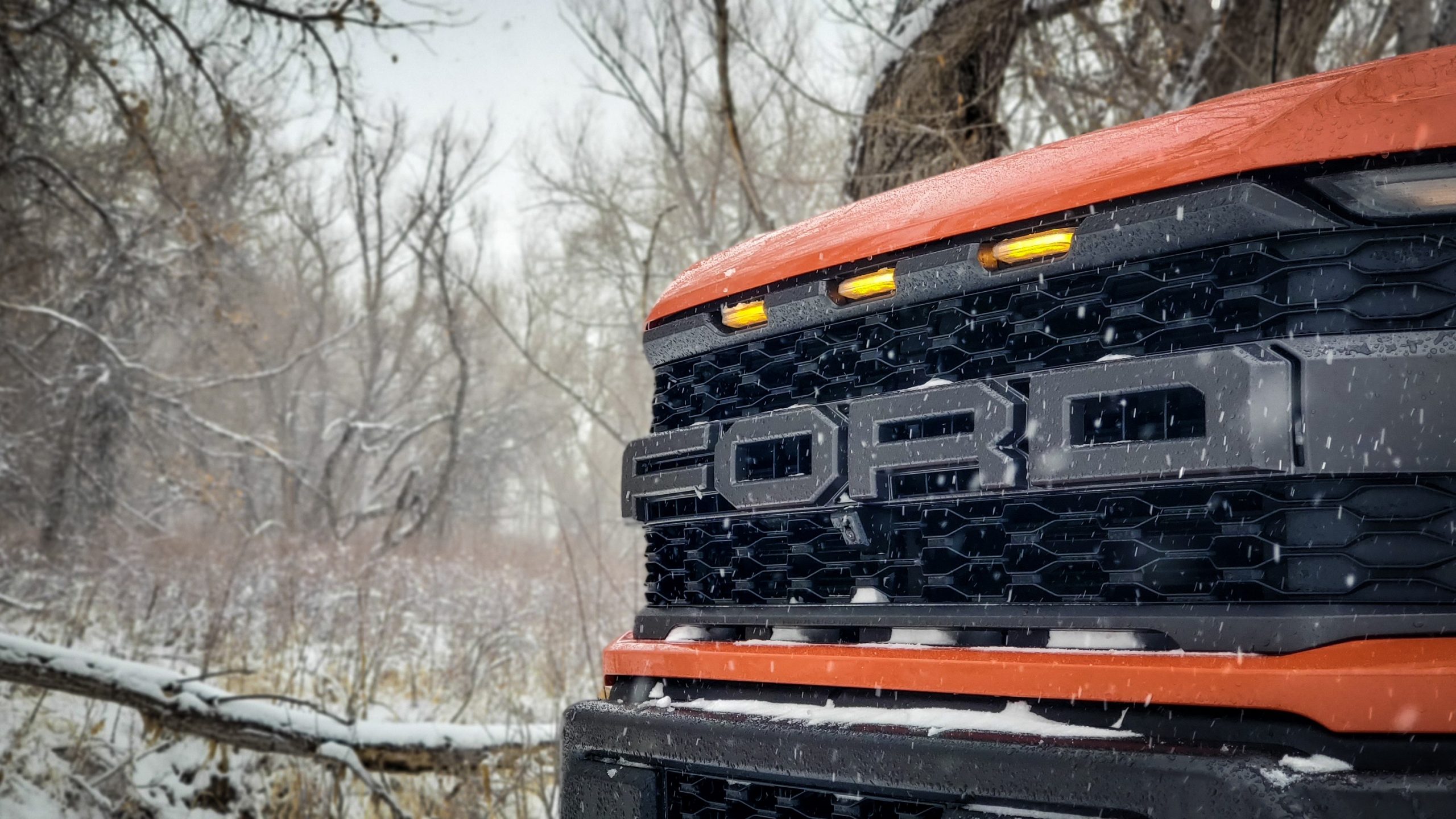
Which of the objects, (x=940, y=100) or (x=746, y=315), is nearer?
(x=746, y=315)

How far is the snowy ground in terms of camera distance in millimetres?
4195

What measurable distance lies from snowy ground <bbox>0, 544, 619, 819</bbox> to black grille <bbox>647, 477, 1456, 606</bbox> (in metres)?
2.43

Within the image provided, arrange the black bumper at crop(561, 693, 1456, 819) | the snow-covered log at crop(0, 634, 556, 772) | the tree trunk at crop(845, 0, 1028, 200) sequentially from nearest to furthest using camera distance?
the black bumper at crop(561, 693, 1456, 819) < the snow-covered log at crop(0, 634, 556, 772) < the tree trunk at crop(845, 0, 1028, 200)

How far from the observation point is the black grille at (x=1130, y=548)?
118cm

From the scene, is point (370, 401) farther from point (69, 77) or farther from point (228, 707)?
point (228, 707)

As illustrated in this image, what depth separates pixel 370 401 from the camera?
22.3m

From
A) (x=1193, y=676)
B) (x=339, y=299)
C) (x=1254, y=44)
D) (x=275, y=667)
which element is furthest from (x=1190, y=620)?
(x=339, y=299)

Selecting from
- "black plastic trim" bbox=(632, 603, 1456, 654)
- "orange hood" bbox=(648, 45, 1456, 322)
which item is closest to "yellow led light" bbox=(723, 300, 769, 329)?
"orange hood" bbox=(648, 45, 1456, 322)

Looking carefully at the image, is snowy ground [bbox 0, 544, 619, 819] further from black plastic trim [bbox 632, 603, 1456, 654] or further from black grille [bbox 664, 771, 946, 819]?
black plastic trim [bbox 632, 603, 1456, 654]

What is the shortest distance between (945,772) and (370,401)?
2246cm

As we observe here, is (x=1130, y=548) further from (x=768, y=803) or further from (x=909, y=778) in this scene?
(x=768, y=803)

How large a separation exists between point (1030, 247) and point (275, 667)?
253 inches

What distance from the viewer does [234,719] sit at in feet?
13.7

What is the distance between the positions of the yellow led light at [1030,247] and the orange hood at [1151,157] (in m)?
0.04
